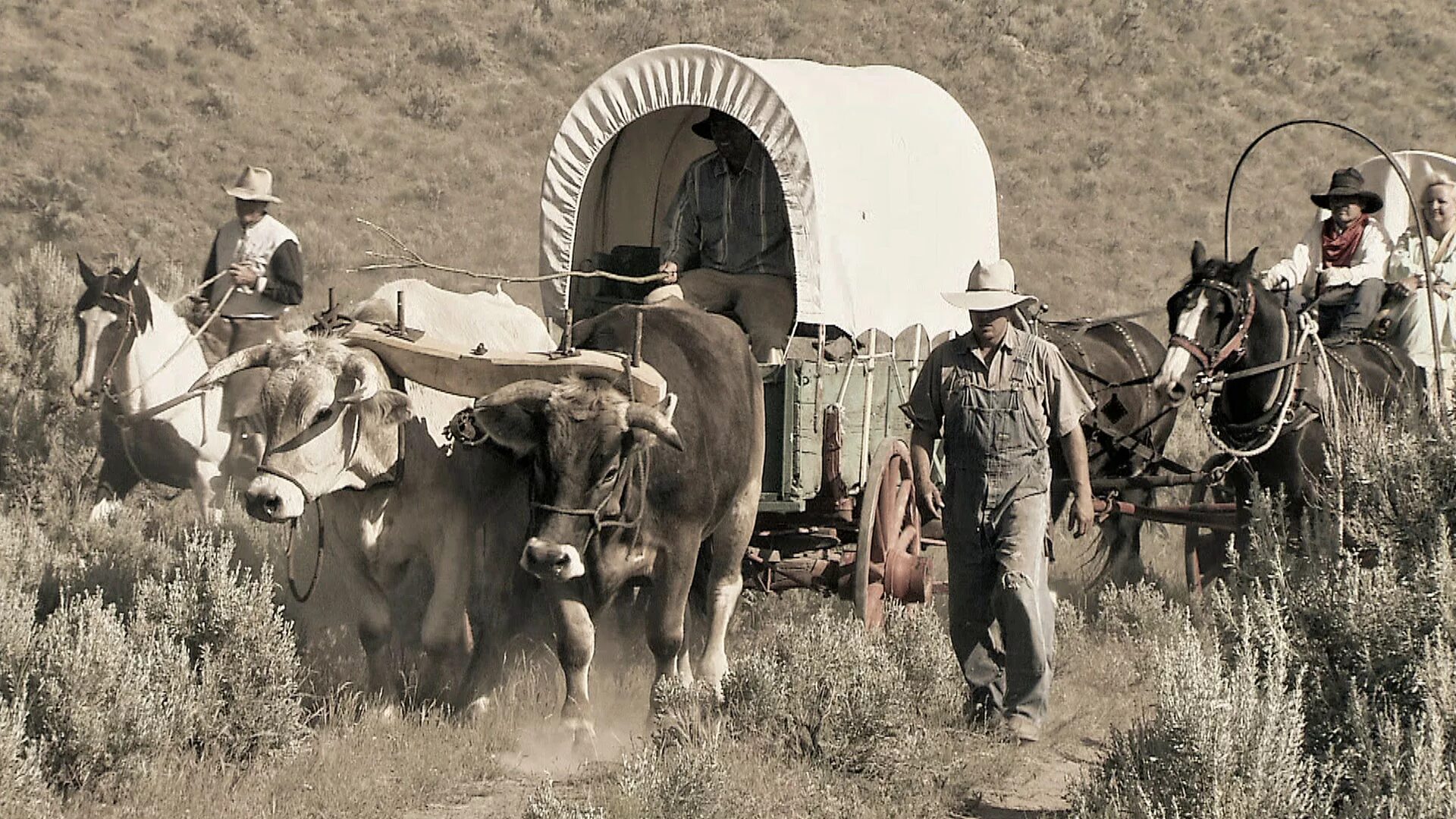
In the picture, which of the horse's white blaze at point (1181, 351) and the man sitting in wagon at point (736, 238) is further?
the man sitting in wagon at point (736, 238)

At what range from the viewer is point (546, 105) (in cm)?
3180

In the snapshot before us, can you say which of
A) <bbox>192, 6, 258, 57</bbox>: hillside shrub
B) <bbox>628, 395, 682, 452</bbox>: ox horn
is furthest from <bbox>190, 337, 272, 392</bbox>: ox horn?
<bbox>192, 6, 258, 57</bbox>: hillside shrub

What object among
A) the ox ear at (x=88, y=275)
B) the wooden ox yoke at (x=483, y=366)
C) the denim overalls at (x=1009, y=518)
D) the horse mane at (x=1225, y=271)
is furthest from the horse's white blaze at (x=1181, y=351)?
the ox ear at (x=88, y=275)

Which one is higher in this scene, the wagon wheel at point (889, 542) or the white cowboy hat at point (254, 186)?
the white cowboy hat at point (254, 186)

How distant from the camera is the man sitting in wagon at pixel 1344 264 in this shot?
387 inches

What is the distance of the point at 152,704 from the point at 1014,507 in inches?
134

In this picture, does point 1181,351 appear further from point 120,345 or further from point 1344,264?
point 120,345

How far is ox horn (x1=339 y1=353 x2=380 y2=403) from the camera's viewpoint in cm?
664

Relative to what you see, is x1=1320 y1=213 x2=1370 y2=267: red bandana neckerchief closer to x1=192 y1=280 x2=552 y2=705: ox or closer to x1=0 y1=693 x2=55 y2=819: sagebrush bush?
x1=192 y1=280 x2=552 y2=705: ox

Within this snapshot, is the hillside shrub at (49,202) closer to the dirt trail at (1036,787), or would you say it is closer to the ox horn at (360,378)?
the ox horn at (360,378)

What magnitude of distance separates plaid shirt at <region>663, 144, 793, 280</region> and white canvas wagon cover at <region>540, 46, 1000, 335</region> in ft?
1.42

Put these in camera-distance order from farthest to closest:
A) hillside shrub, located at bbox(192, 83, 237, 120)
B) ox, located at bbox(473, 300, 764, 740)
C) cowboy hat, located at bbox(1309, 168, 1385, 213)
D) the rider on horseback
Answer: hillside shrub, located at bbox(192, 83, 237, 120), the rider on horseback, cowboy hat, located at bbox(1309, 168, 1385, 213), ox, located at bbox(473, 300, 764, 740)

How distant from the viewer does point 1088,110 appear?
113ft

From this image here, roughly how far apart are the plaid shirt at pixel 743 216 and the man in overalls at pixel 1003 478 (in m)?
2.06
